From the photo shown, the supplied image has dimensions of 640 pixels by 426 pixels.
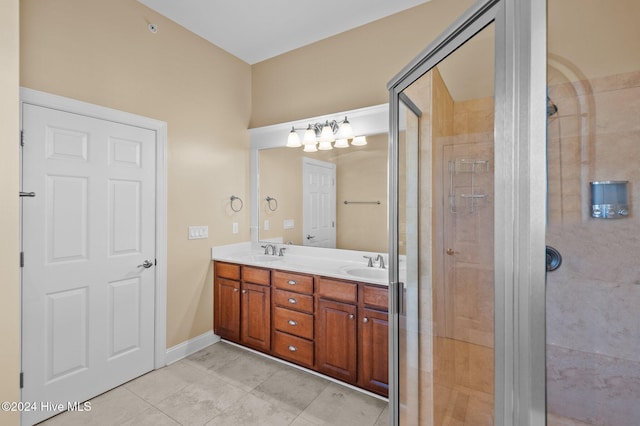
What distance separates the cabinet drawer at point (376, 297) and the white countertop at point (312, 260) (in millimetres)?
50

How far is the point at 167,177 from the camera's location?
2.58 metres

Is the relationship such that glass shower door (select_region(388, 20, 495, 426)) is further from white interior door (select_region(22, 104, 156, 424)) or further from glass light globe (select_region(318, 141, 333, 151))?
white interior door (select_region(22, 104, 156, 424))

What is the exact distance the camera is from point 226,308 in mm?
2887

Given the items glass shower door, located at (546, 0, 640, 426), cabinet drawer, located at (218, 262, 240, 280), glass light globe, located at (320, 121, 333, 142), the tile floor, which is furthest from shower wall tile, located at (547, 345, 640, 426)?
cabinet drawer, located at (218, 262, 240, 280)

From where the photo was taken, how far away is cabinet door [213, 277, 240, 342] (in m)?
2.81

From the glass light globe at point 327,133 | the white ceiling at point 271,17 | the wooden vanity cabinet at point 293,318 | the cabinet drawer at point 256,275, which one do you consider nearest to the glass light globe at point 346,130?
the glass light globe at point 327,133

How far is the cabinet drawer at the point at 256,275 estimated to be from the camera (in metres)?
2.60

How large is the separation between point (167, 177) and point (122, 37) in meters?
1.13

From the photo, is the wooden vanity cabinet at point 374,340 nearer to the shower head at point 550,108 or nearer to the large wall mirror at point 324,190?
the large wall mirror at point 324,190

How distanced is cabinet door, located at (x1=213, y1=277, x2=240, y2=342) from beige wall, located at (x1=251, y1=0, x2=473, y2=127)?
6.07 ft

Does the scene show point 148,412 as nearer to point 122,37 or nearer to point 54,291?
point 54,291

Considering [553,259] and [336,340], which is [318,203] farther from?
[553,259]

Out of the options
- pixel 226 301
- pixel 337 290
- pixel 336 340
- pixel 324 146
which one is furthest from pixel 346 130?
pixel 226 301

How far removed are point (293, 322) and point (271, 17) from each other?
2707mm
